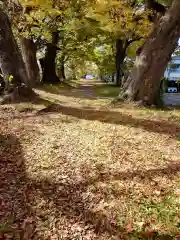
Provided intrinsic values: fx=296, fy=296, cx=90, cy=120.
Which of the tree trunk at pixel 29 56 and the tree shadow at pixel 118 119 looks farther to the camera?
the tree trunk at pixel 29 56

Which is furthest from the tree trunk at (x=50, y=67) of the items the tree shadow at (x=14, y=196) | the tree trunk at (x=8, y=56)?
the tree shadow at (x=14, y=196)

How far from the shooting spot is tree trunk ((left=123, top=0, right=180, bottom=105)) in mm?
8719

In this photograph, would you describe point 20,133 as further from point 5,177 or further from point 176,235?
point 176,235

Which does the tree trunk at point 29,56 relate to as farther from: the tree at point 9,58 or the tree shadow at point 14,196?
the tree shadow at point 14,196

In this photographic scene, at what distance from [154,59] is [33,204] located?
267 inches

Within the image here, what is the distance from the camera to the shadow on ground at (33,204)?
2916mm

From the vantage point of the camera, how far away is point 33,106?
305 inches

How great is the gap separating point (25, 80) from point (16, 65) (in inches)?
19.2

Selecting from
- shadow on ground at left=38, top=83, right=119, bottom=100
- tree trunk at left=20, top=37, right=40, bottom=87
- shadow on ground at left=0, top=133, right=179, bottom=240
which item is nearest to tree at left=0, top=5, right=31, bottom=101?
shadow on ground at left=0, top=133, right=179, bottom=240

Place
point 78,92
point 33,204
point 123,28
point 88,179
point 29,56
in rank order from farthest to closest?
point 78,92, point 29,56, point 123,28, point 88,179, point 33,204

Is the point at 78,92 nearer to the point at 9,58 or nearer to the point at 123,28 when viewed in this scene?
the point at 123,28

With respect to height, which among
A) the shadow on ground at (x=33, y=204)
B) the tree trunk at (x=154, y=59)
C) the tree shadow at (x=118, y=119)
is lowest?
the shadow on ground at (x=33, y=204)

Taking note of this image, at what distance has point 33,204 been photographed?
131 inches

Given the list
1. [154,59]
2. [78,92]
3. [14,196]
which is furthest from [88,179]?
[78,92]
